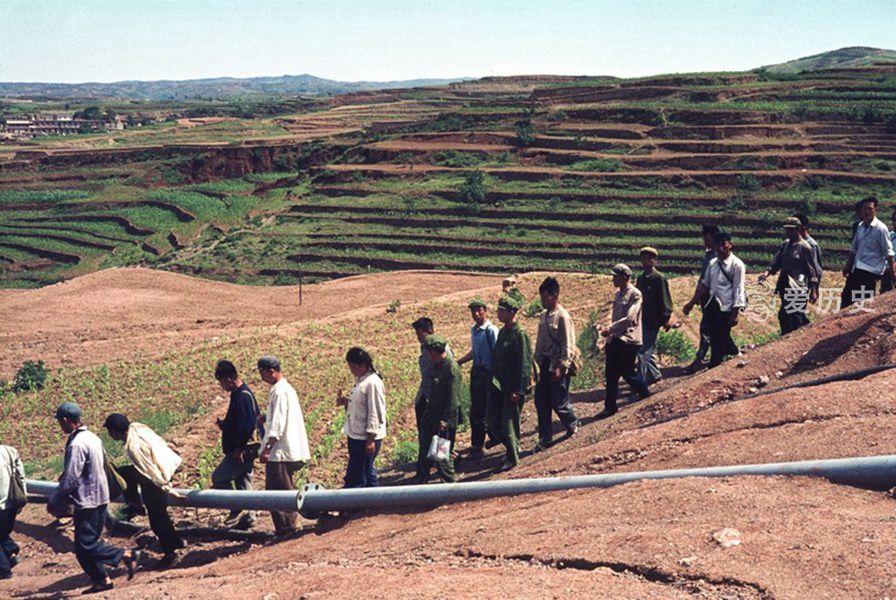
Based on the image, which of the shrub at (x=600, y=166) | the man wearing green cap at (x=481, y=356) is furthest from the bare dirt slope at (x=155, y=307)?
the man wearing green cap at (x=481, y=356)

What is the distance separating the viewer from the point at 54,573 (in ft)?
25.1

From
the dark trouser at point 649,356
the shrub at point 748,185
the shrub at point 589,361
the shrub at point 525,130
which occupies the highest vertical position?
the shrub at point 525,130

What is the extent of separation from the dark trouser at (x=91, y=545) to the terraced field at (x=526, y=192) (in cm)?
3004

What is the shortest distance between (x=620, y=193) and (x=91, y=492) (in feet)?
119

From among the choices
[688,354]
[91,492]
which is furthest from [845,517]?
[688,354]

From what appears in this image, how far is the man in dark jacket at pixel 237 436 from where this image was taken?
7.44 meters

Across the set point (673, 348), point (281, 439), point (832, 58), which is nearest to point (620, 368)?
point (281, 439)

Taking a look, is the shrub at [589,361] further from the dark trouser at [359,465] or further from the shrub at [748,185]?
the shrub at [748,185]

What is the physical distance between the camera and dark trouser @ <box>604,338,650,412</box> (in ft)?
29.6

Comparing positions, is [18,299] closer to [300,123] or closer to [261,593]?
[261,593]

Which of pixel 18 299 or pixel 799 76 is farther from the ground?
pixel 799 76

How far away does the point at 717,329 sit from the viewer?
9.86 meters

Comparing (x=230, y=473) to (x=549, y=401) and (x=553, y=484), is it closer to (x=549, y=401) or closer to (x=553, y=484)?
(x=553, y=484)

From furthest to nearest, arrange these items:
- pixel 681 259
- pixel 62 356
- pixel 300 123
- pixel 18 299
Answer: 1. pixel 300 123
2. pixel 681 259
3. pixel 18 299
4. pixel 62 356
